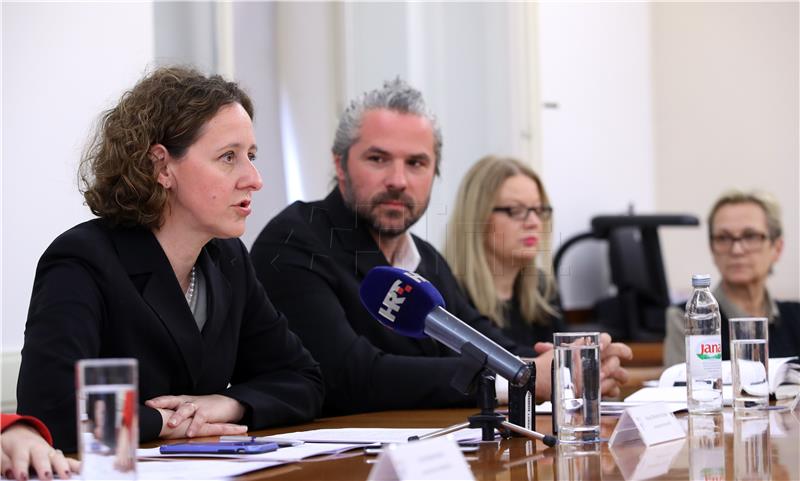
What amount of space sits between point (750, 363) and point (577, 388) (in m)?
0.61

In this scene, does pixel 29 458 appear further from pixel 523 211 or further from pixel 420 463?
pixel 523 211

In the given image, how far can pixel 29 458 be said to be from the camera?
1.40 m

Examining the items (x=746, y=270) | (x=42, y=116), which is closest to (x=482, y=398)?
(x=42, y=116)

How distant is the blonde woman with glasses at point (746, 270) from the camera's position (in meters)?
3.68

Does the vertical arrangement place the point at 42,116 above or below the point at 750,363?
above

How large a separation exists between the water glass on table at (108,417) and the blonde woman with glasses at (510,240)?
8.52 feet

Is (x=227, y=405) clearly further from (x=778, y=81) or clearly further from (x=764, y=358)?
(x=778, y=81)

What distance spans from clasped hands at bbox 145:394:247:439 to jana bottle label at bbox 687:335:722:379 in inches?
31.3

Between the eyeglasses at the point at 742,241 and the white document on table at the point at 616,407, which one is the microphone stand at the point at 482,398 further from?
the eyeglasses at the point at 742,241

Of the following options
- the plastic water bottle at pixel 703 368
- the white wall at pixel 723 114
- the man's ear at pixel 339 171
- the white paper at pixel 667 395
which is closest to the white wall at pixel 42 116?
the man's ear at pixel 339 171

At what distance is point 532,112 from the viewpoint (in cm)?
461

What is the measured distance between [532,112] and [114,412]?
3667mm

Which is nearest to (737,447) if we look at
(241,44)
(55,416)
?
(55,416)

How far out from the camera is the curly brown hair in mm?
2070
